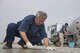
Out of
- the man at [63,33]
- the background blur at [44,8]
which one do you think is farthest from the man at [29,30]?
the background blur at [44,8]

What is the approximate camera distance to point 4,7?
998 cm

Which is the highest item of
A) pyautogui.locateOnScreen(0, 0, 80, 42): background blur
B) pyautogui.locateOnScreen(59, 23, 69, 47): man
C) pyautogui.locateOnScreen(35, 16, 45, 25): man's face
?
pyautogui.locateOnScreen(0, 0, 80, 42): background blur

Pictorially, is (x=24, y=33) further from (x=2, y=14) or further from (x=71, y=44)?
(x=2, y=14)

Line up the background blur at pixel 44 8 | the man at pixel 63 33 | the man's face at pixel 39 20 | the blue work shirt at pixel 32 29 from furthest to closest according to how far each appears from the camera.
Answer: the background blur at pixel 44 8, the man at pixel 63 33, the blue work shirt at pixel 32 29, the man's face at pixel 39 20

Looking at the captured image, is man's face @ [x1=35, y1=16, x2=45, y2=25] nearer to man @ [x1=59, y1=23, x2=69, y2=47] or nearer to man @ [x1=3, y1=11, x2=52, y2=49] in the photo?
man @ [x1=3, y1=11, x2=52, y2=49]

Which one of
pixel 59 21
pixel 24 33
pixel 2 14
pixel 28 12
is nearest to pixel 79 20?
pixel 59 21

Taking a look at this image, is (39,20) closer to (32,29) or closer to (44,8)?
(32,29)

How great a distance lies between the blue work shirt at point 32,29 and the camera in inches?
166

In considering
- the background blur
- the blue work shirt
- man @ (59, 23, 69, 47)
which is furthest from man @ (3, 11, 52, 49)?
the background blur

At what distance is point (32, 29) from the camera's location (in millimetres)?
4414

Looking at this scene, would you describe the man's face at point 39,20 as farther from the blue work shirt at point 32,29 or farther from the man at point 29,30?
the blue work shirt at point 32,29

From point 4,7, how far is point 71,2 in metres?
2.50

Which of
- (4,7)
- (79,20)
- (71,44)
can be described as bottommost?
(71,44)

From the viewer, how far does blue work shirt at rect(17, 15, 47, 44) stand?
4.21 meters
